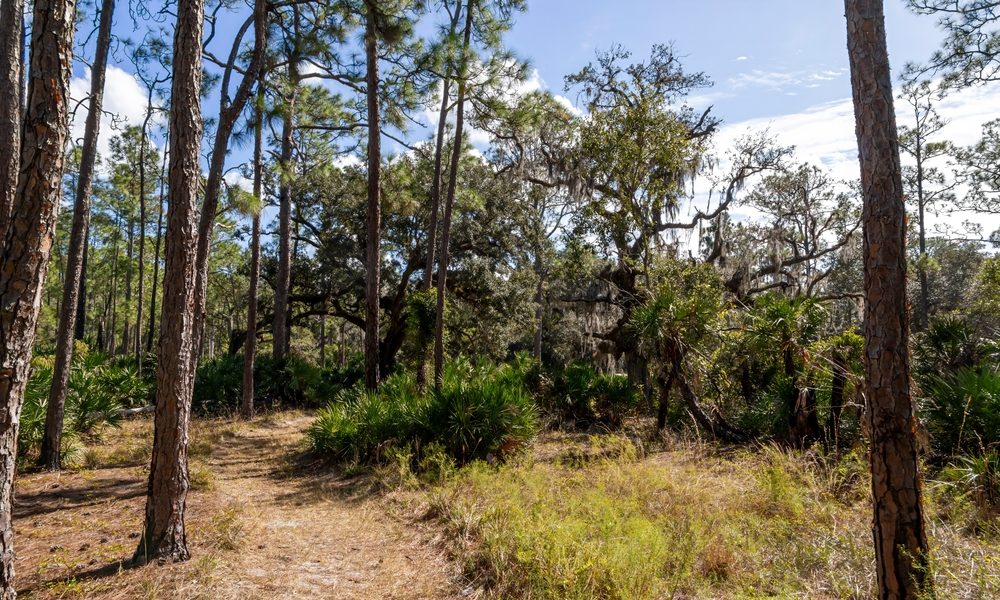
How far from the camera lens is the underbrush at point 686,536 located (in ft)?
11.8

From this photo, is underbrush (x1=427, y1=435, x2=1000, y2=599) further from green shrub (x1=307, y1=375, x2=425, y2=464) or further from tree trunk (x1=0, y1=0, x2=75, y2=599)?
tree trunk (x1=0, y1=0, x2=75, y2=599)

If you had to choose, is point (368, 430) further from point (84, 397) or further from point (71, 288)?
point (84, 397)

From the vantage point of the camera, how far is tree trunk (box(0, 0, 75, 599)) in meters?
2.81

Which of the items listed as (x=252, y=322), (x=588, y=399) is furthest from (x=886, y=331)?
(x=252, y=322)

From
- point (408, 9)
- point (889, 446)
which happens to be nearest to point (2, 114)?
point (408, 9)

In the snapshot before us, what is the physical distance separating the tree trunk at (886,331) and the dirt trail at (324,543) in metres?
3.00

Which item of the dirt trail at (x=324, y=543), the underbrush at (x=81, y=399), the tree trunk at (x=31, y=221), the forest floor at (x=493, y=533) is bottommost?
the dirt trail at (x=324, y=543)

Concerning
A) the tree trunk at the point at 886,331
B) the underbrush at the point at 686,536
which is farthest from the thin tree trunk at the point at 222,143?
the tree trunk at the point at 886,331

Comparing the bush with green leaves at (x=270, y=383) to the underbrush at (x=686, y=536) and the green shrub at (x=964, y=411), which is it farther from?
the green shrub at (x=964, y=411)

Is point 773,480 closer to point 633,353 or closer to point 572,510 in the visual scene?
point 572,510

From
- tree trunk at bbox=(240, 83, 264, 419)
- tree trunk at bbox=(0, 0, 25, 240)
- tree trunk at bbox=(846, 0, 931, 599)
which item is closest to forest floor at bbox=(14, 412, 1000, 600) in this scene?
tree trunk at bbox=(846, 0, 931, 599)

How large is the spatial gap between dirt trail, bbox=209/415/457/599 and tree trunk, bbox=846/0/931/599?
3.00 meters

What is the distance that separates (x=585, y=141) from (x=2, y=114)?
1027cm

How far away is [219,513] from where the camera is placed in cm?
Answer: 548
